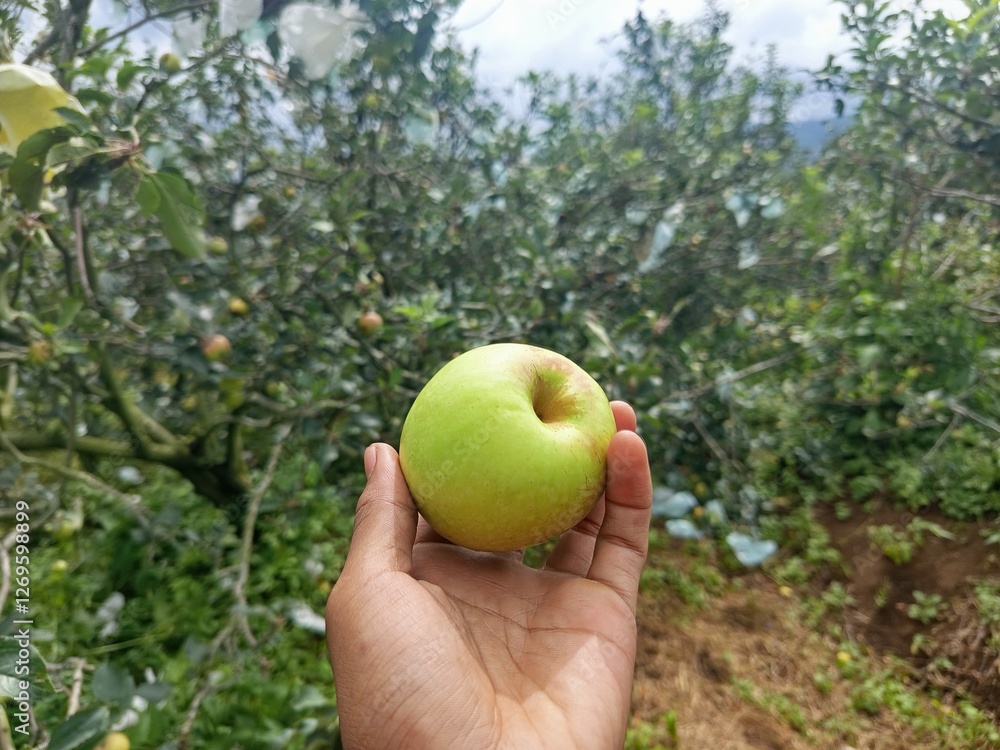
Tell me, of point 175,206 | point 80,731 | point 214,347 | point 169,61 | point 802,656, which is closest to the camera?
point 80,731

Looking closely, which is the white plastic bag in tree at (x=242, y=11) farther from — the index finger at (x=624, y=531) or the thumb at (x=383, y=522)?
the index finger at (x=624, y=531)

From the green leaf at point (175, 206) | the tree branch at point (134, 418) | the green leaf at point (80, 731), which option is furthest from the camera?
the tree branch at point (134, 418)

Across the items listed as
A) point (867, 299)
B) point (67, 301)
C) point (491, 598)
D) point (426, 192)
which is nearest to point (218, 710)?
point (491, 598)

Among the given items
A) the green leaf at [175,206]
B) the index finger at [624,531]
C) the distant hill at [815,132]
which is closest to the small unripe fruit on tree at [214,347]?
the green leaf at [175,206]

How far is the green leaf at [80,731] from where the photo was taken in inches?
32.8

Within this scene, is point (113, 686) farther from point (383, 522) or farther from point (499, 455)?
point (499, 455)

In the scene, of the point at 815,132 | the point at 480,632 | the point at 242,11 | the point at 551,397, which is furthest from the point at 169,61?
the point at 815,132

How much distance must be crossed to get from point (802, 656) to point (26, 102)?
3453 millimetres

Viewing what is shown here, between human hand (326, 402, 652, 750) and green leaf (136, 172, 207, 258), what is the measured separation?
0.69m

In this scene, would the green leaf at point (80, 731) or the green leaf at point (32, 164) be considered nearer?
the green leaf at point (80, 731)

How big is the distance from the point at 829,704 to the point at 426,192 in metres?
2.94

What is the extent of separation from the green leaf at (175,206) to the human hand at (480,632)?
2.27ft

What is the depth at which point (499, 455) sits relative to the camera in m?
0.99

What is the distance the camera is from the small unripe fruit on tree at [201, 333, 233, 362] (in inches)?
70.2
